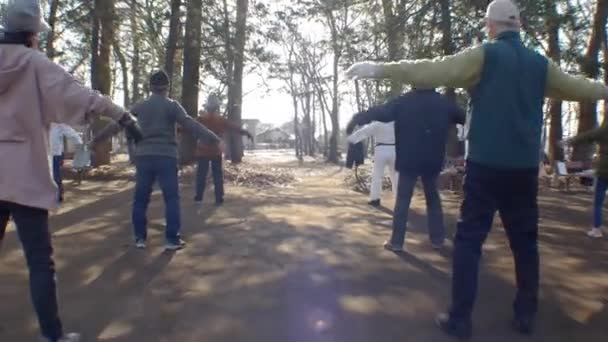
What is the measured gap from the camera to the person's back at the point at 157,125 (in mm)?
6762

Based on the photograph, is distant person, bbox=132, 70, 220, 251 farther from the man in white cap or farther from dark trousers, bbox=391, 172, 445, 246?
the man in white cap

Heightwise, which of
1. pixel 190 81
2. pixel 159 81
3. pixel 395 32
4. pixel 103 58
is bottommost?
pixel 159 81

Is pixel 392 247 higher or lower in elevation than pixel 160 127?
lower

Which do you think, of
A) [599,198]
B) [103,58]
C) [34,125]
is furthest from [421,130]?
[103,58]

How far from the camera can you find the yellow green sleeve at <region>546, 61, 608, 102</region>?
420 centimetres

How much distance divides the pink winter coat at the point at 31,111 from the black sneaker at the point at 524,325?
2959mm

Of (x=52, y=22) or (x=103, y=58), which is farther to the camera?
(x=103, y=58)

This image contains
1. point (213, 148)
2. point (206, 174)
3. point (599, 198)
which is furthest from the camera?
point (206, 174)

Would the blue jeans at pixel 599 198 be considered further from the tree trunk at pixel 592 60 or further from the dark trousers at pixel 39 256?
the dark trousers at pixel 39 256

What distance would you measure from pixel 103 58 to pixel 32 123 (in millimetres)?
15803

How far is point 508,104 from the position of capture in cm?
403

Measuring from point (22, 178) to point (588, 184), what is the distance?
646 inches

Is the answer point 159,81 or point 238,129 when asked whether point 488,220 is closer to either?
point 159,81

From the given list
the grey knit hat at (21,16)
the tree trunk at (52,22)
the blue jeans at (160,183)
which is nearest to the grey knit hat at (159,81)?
the blue jeans at (160,183)
